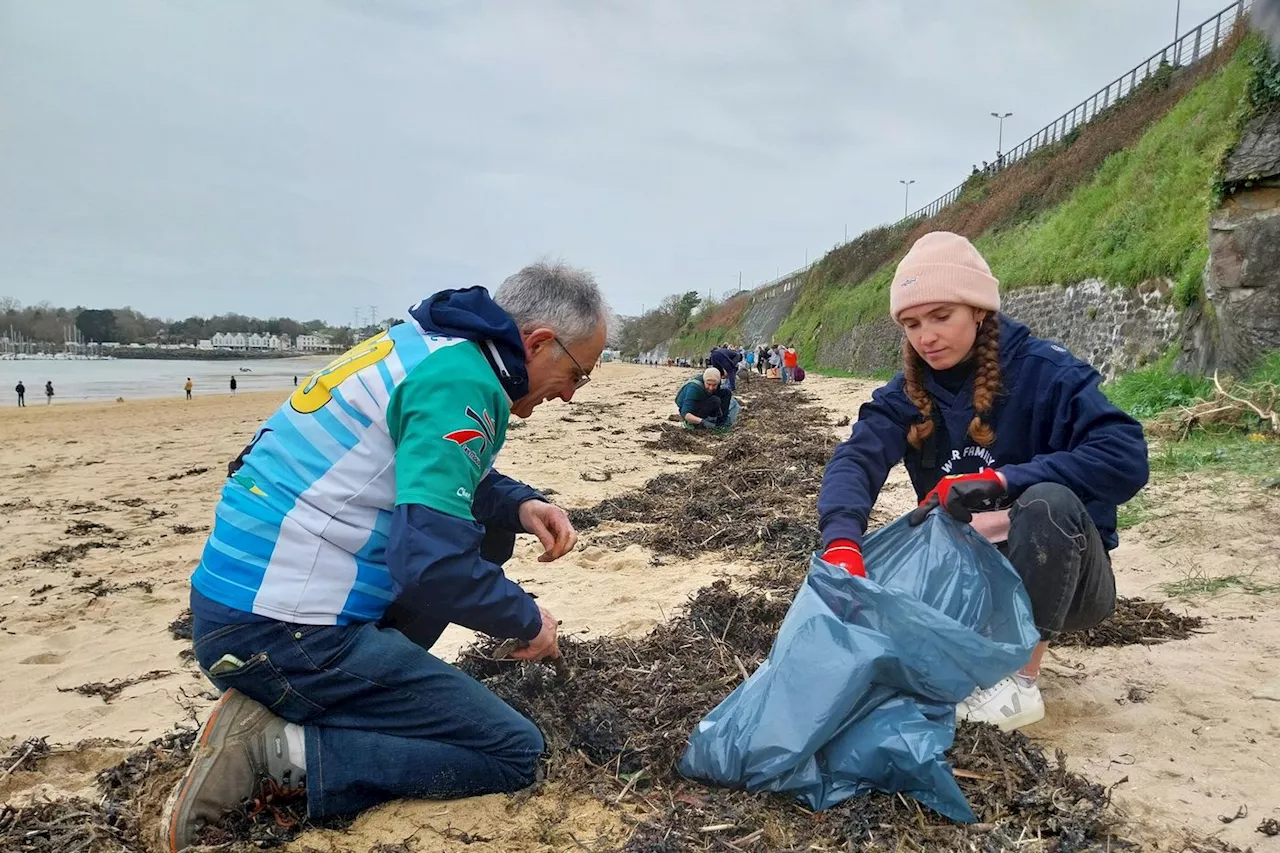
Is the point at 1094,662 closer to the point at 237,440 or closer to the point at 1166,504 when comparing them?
the point at 1166,504

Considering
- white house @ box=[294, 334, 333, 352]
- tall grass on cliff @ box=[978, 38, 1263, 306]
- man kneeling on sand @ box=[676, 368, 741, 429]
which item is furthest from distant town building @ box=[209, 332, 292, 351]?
man kneeling on sand @ box=[676, 368, 741, 429]

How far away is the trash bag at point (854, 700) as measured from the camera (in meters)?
1.70

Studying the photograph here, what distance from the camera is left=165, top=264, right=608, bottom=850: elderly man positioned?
1.68 meters

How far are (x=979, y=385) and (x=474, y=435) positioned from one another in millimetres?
1444

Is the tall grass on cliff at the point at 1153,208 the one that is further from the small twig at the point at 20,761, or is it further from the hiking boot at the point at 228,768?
the small twig at the point at 20,761

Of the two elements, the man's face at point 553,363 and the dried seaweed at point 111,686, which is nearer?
the man's face at point 553,363

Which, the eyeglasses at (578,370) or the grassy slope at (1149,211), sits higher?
the grassy slope at (1149,211)

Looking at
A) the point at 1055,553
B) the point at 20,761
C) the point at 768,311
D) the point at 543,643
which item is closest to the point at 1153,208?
the point at 1055,553

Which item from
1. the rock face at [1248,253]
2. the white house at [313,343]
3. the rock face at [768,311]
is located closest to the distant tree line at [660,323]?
the rock face at [768,311]

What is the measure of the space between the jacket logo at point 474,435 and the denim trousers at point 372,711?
398mm

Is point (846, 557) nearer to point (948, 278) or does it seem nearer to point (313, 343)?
point (948, 278)

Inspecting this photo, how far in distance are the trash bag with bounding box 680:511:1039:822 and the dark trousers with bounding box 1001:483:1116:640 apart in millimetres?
95

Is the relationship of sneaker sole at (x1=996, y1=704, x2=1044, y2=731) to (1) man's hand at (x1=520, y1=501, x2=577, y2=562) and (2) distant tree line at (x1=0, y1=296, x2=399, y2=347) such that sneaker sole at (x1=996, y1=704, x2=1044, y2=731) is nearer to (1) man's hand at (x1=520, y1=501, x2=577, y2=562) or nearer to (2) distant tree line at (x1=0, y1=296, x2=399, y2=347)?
(1) man's hand at (x1=520, y1=501, x2=577, y2=562)

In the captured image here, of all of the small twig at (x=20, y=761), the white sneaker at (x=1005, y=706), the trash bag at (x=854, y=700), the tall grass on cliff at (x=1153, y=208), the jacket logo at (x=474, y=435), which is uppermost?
the tall grass on cliff at (x=1153, y=208)
